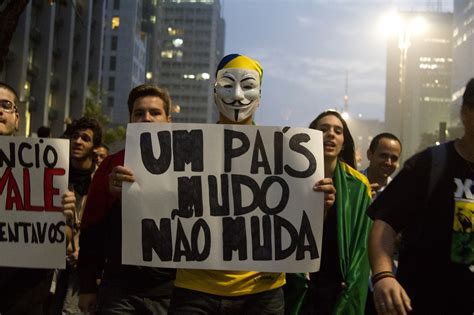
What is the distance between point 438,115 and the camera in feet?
391

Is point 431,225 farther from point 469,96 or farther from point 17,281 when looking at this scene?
point 17,281

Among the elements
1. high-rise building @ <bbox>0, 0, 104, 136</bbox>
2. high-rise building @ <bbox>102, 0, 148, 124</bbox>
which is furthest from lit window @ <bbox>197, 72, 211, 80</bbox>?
high-rise building @ <bbox>0, 0, 104, 136</bbox>

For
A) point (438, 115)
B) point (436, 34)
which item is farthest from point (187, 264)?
point (436, 34)

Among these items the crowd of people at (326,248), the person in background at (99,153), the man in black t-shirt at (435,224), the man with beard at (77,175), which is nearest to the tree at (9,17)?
the person in background at (99,153)

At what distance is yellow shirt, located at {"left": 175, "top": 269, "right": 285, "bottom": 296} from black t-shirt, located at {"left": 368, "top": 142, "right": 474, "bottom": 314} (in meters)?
0.77

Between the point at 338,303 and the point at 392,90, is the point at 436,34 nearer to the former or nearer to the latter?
the point at 392,90

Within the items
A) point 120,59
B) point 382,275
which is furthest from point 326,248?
point 120,59

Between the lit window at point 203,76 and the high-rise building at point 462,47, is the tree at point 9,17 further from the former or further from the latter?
the lit window at point 203,76

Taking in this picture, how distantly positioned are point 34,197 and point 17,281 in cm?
48

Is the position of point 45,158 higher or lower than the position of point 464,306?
higher

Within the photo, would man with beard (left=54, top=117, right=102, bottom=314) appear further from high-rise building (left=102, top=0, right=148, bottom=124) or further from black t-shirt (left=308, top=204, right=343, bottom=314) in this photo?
high-rise building (left=102, top=0, right=148, bottom=124)

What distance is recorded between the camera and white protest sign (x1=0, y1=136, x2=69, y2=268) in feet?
12.7

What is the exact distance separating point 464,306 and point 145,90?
7.35 feet

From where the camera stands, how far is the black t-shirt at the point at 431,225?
3.02 meters
